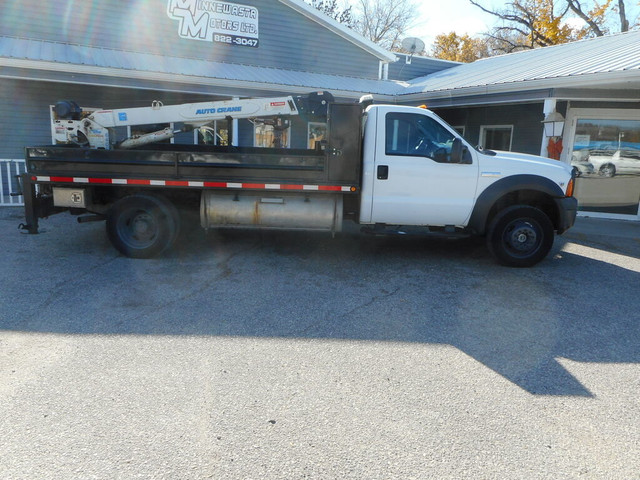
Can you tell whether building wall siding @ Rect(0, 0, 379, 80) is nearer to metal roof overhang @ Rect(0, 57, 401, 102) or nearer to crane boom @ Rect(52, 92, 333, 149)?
metal roof overhang @ Rect(0, 57, 401, 102)

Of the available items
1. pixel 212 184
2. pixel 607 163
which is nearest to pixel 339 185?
pixel 212 184

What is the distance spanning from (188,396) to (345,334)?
163 centimetres

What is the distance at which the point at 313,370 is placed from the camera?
12.4ft

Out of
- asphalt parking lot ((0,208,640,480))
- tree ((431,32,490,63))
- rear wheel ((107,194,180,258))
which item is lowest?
asphalt parking lot ((0,208,640,480))

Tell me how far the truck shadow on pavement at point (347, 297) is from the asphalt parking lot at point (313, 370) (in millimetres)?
28

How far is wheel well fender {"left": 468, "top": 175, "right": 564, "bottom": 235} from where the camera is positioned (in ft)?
21.4

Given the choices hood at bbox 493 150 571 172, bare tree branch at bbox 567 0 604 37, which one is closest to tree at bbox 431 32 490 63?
bare tree branch at bbox 567 0 604 37

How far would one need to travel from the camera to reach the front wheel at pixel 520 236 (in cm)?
666

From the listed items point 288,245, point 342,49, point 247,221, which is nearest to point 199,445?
point 247,221

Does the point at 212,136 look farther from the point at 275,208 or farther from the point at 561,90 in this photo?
the point at 561,90

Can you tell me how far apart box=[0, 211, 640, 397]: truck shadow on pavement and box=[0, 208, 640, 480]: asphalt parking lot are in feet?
0.09

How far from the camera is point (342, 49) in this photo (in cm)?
1533

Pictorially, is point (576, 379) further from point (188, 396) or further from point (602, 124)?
point (602, 124)

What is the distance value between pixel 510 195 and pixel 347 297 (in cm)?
299
